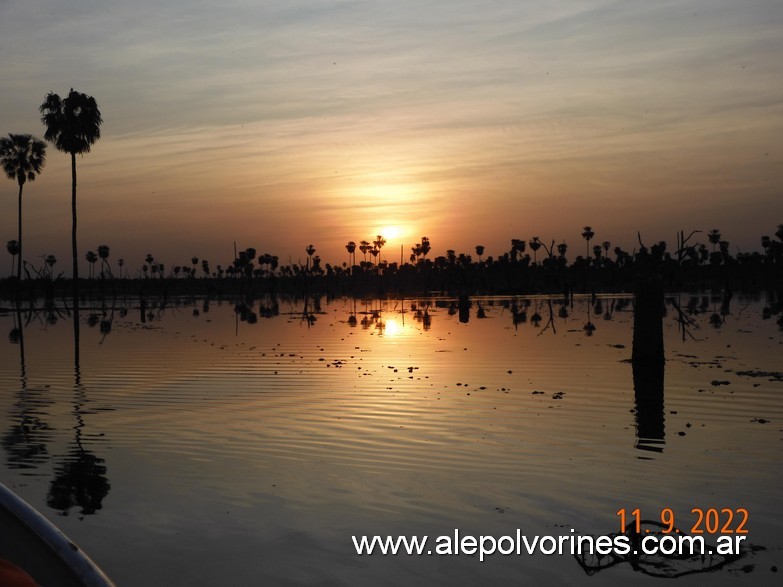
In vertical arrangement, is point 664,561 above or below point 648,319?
below

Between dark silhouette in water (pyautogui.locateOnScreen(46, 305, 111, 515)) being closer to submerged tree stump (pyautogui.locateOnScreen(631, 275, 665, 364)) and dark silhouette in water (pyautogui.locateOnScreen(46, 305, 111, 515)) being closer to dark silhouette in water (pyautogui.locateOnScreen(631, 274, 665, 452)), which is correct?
dark silhouette in water (pyautogui.locateOnScreen(631, 274, 665, 452))

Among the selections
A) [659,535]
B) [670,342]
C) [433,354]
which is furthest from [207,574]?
[670,342]

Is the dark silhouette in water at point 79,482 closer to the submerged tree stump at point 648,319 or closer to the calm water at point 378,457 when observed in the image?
the calm water at point 378,457

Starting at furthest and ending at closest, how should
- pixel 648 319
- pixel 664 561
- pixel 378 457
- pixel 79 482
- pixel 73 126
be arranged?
pixel 73 126
pixel 648 319
pixel 378 457
pixel 79 482
pixel 664 561

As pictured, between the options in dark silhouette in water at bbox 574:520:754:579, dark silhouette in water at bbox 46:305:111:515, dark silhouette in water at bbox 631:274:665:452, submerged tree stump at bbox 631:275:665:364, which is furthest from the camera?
submerged tree stump at bbox 631:275:665:364

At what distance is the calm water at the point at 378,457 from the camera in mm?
8812

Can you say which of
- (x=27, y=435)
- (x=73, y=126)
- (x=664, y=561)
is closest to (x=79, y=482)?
(x=27, y=435)

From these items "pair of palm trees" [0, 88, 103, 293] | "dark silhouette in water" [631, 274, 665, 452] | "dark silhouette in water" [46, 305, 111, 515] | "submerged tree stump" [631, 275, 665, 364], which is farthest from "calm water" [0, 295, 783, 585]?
"pair of palm trees" [0, 88, 103, 293]

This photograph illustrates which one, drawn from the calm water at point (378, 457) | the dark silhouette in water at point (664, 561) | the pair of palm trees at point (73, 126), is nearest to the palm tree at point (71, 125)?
the pair of palm trees at point (73, 126)

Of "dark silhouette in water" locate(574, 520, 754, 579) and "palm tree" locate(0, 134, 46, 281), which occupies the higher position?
"palm tree" locate(0, 134, 46, 281)

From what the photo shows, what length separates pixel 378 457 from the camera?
13.2 metres

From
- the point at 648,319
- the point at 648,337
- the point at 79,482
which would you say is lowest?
the point at 79,482

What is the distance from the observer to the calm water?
8.81 meters

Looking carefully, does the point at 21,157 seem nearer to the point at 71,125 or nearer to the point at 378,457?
the point at 71,125
